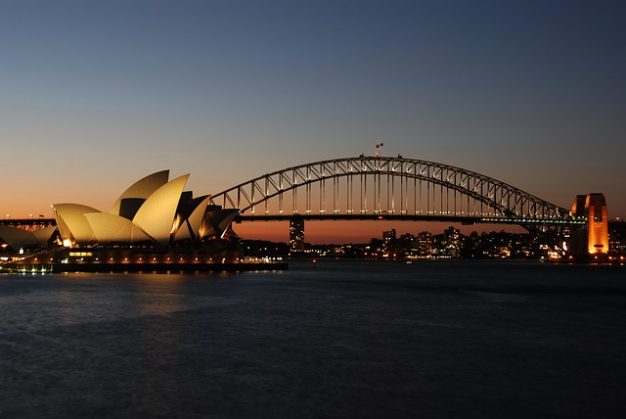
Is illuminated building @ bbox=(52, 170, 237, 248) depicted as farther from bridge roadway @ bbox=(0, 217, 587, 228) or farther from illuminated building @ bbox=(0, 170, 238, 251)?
bridge roadway @ bbox=(0, 217, 587, 228)

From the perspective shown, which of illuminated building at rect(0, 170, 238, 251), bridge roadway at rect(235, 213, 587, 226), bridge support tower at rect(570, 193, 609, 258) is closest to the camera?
illuminated building at rect(0, 170, 238, 251)

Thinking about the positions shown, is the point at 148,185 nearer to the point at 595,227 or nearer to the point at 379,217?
the point at 379,217

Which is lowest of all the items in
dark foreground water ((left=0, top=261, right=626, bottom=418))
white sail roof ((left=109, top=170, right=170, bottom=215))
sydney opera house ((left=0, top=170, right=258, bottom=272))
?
dark foreground water ((left=0, top=261, right=626, bottom=418))

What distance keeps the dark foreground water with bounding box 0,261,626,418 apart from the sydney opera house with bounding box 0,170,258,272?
35.4m

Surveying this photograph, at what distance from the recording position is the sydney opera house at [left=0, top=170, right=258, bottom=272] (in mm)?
70188

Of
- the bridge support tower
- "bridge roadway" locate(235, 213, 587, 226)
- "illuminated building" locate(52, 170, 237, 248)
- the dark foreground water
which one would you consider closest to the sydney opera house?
"illuminated building" locate(52, 170, 237, 248)

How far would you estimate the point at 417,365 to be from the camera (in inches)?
696

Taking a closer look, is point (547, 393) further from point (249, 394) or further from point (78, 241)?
point (78, 241)

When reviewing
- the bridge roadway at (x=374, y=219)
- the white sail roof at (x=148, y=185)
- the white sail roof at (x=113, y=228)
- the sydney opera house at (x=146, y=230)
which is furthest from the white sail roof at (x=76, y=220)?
the bridge roadway at (x=374, y=219)

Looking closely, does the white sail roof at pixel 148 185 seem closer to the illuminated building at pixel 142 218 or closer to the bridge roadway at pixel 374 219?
the illuminated building at pixel 142 218

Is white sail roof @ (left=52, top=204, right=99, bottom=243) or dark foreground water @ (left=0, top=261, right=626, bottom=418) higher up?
white sail roof @ (left=52, top=204, right=99, bottom=243)

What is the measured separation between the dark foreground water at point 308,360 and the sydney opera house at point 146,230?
3536 centimetres

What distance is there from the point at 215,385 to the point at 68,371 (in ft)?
12.3

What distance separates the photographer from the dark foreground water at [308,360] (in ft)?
A: 44.1
